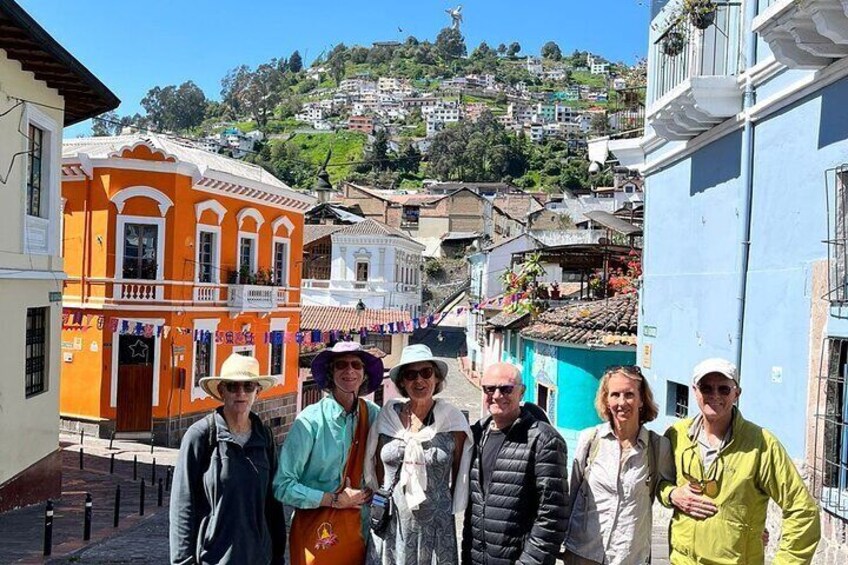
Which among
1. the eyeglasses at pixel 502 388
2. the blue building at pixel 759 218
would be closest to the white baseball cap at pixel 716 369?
the eyeglasses at pixel 502 388

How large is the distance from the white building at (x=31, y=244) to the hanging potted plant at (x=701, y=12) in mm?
7598

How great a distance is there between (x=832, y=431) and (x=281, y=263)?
2171 cm

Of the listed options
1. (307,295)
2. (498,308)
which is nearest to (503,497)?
(498,308)

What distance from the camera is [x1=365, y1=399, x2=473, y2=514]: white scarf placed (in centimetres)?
434

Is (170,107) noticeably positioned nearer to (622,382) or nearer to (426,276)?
(426,276)

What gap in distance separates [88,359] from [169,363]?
193 centimetres

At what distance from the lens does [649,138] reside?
12.0 meters

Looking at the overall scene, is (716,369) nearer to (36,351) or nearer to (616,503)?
(616,503)

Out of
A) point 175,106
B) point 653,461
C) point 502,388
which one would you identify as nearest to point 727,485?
point 653,461

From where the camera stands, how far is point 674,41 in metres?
9.86

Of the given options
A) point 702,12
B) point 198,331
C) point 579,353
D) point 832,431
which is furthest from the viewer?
point 198,331

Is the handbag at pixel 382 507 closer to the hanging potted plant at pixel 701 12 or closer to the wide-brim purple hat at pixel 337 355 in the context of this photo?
the wide-brim purple hat at pixel 337 355

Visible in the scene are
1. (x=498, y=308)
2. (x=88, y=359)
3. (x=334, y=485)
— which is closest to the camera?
(x=334, y=485)

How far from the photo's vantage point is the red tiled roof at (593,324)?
1488cm
